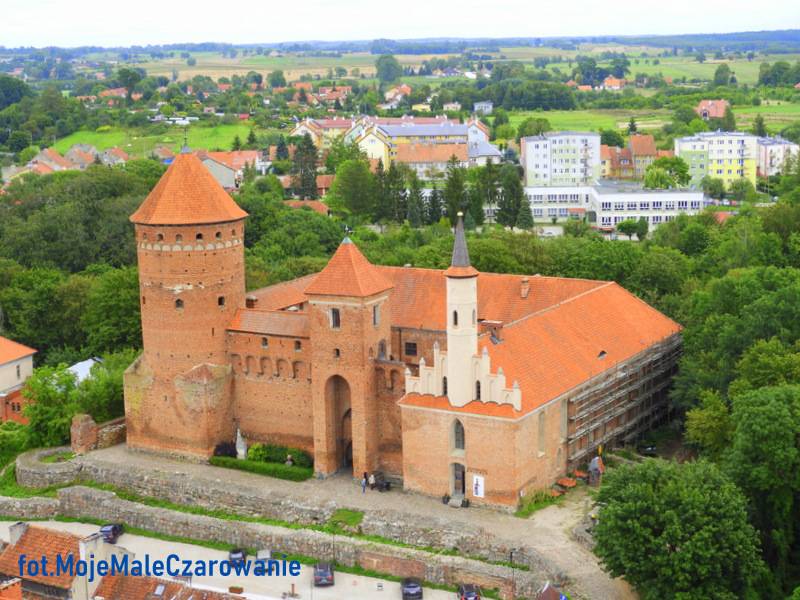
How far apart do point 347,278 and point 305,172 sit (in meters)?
74.8

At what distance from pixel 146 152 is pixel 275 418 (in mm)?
104881

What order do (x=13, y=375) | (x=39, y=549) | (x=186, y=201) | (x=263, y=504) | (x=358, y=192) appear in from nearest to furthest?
(x=39, y=549)
(x=263, y=504)
(x=186, y=201)
(x=13, y=375)
(x=358, y=192)

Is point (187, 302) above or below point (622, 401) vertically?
above

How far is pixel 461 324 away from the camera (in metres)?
47.4

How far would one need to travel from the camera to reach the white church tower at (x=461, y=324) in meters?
47.4

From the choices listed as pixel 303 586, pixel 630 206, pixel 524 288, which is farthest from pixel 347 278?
pixel 630 206

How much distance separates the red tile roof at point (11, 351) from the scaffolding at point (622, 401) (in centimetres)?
3729

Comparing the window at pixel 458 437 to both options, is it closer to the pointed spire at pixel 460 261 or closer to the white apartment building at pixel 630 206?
the pointed spire at pixel 460 261

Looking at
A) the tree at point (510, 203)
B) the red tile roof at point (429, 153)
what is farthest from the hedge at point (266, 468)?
the red tile roof at point (429, 153)

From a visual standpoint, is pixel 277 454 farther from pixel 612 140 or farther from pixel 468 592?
pixel 612 140

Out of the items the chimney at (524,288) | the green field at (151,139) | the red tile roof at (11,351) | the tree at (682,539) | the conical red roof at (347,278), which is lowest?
the red tile roof at (11,351)

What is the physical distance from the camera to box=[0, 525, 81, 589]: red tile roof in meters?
41.5

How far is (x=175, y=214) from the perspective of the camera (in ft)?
174

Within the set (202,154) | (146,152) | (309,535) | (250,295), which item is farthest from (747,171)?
(309,535)
